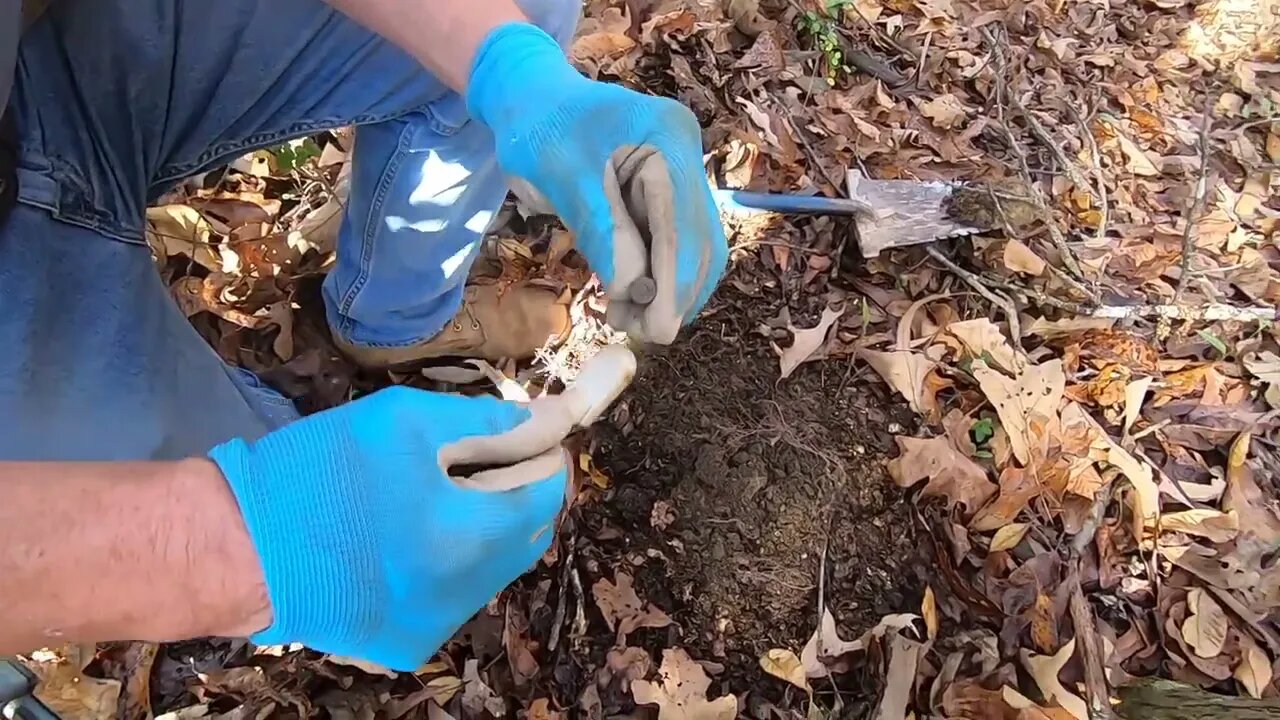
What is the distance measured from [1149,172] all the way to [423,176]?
197 centimetres

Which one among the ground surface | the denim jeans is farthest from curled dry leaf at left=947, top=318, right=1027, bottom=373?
the denim jeans

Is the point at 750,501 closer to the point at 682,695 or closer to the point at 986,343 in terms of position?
the point at 682,695

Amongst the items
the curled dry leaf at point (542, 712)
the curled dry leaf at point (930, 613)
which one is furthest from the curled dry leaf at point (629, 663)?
the curled dry leaf at point (930, 613)

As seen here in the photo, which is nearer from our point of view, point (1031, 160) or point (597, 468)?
point (597, 468)

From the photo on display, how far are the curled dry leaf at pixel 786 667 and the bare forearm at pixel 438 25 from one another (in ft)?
3.52

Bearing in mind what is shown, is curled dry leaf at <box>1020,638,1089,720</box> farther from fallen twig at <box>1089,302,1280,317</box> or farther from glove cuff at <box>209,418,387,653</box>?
glove cuff at <box>209,418,387,653</box>

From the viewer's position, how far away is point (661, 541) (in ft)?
5.70

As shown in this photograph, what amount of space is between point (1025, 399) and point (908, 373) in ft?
0.80

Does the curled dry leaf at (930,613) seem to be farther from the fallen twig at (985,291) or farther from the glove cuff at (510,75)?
the glove cuff at (510,75)

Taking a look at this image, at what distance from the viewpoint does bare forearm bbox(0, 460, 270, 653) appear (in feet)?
2.52

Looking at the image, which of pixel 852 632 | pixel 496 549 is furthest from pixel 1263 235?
pixel 496 549

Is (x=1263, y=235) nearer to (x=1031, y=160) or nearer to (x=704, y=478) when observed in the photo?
(x=1031, y=160)

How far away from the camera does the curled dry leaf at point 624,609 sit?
1.67 meters

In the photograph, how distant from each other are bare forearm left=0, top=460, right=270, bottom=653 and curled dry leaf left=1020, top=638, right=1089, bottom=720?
1327 millimetres
